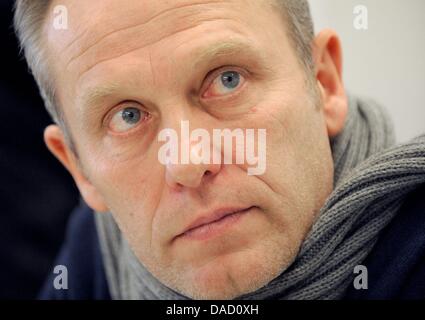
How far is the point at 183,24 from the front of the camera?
68cm

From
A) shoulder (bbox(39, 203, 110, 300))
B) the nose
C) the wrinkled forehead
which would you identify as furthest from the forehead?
shoulder (bbox(39, 203, 110, 300))

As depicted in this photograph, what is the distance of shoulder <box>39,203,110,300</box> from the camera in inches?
41.3

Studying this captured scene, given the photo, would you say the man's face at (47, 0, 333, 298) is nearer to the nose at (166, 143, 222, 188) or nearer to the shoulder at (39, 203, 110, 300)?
the nose at (166, 143, 222, 188)

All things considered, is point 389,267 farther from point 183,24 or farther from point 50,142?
point 50,142

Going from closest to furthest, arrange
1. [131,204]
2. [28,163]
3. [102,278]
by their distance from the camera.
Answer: [131,204]
[102,278]
[28,163]

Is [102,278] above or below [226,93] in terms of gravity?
below

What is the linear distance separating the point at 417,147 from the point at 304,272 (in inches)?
7.9

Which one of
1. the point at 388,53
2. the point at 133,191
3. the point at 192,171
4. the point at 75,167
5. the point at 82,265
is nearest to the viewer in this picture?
the point at 192,171

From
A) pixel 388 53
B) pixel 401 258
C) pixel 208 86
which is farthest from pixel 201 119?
pixel 388 53

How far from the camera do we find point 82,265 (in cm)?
109

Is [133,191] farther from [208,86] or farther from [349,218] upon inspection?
[349,218]

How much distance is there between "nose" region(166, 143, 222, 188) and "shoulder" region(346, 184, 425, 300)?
0.78ft

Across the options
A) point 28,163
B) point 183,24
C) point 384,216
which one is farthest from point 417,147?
point 28,163

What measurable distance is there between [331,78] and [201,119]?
9.1 inches
